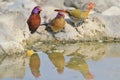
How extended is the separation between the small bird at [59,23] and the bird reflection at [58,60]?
1407 mm

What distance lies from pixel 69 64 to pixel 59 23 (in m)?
2.37

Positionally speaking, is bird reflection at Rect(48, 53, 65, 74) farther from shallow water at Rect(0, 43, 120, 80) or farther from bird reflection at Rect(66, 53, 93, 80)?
bird reflection at Rect(66, 53, 93, 80)

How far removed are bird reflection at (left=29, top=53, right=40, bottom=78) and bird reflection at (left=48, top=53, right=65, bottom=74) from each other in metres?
0.30

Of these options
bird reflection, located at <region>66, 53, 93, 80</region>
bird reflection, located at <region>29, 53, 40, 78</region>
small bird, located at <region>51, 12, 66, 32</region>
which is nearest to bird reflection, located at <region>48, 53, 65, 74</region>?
bird reflection, located at <region>66, 53, 93, 80</region>

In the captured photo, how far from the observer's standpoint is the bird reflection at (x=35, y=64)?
335 inches

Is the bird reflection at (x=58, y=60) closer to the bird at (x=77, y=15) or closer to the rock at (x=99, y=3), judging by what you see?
the bird at (x=77, y=15)

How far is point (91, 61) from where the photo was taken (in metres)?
9.59

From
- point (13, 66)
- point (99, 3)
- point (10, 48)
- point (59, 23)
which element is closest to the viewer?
point (13, 66)

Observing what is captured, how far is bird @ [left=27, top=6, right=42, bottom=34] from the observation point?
37.4 ft

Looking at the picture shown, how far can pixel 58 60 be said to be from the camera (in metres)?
A: 9.70

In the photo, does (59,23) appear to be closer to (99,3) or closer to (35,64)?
(35,64)

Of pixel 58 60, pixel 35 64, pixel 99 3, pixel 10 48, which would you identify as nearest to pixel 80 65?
pixel 58 60

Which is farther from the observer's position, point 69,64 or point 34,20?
point 34,20

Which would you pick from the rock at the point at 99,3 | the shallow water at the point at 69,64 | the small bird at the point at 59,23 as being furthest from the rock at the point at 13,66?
the rock at the point at 99,3
